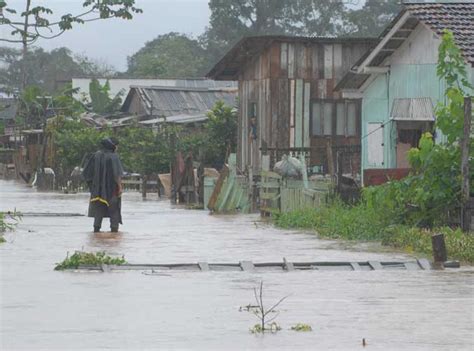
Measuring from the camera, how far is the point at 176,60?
317 feet

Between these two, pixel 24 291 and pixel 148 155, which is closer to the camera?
pixel 24 291

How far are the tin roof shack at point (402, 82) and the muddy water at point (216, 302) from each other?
601 cm

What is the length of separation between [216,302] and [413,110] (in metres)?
14.0

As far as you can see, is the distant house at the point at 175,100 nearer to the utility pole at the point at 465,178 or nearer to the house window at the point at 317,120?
the house window at the point at 317,120

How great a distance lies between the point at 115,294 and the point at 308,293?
6.49 ft

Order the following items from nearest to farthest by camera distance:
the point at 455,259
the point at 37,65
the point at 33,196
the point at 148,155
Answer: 1. the point at 455,259
2. the point at 33,196
3. the point at 148,155
4. the point at 37,65

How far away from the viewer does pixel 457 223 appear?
19000 mm

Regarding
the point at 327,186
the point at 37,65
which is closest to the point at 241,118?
the point at 327,186

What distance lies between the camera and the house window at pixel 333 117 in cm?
3466

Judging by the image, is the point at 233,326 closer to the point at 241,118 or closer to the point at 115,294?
the point at 115,294

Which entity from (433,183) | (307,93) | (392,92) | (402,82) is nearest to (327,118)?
(307,93)

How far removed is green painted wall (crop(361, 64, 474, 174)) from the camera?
992 inches

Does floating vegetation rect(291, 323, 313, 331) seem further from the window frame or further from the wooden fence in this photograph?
the window frame

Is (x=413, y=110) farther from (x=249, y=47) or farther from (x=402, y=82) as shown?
(x=249, y=47)
